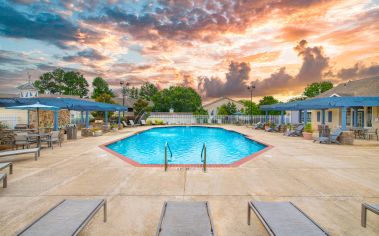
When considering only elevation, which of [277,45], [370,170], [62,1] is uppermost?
[62,1]

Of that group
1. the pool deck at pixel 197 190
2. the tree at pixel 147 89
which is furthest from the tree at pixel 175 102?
the pool deck at pixel 197 190

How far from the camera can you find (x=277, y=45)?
1888 centimetres

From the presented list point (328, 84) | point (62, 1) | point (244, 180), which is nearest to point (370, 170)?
point (244, 180)

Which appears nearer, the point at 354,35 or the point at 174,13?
the point at 354,35

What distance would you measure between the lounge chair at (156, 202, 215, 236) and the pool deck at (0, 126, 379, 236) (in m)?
0.40

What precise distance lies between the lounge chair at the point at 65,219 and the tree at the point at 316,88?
60.2 meters

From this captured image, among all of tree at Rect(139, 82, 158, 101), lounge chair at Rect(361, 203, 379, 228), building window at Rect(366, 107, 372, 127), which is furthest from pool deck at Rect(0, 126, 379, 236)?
tree at Rect(139, 82, 158, 101)

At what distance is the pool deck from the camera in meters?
3.23

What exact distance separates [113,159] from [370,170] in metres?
8.74

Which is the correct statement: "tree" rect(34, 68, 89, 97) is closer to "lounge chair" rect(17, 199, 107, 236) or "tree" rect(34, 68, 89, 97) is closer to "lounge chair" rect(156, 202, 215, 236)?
"lounge chair" rect(17, 199, 107, 236)

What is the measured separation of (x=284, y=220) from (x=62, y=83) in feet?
264

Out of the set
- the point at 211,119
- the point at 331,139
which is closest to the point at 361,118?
the point at 331,139

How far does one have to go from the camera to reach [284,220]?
268cm

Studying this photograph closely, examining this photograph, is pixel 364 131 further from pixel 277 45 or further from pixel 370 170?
pixel 370 170
